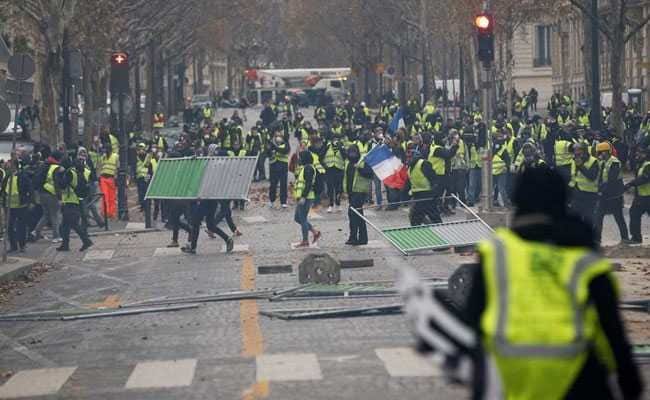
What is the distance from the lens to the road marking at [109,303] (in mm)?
20106

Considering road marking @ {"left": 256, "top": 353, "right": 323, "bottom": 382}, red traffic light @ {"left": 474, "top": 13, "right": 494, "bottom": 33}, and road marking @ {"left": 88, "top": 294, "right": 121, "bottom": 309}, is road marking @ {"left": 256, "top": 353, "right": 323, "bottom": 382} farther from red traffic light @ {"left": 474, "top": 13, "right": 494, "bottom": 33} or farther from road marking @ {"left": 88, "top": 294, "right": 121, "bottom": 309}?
red traffic light @ {"left": 474, "top": 13, "right": 494, "bottom": 33}

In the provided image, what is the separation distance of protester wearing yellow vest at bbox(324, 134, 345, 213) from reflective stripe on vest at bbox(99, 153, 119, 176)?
455cm

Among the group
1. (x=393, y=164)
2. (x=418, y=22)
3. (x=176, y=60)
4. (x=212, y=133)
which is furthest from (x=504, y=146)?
(x=176, y=60)

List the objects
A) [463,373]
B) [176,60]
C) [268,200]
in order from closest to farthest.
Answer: [463,373]
[268,200]
[176,60]

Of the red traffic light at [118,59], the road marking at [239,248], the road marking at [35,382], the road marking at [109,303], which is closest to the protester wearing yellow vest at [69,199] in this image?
the road marking at [239,248]

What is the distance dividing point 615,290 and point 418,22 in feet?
267

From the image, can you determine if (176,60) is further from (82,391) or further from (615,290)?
(615,290)

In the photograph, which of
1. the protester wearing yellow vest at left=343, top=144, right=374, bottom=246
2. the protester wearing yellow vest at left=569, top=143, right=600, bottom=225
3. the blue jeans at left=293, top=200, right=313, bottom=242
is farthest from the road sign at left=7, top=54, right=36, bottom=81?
the protester wearing yellow vest at left=569, top=143, right=600, bottom=225

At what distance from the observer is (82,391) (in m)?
13.4

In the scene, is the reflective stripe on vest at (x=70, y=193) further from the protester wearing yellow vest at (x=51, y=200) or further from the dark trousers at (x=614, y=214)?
the dark trousers at (x=614, y=214)

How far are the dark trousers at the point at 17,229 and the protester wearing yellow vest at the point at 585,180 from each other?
9457 mm

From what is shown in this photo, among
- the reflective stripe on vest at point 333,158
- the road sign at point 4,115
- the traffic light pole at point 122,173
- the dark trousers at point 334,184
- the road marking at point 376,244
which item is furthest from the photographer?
the reflective stripe on vest at point 333,158

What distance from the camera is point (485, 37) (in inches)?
1086

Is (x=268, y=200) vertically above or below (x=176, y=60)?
below
